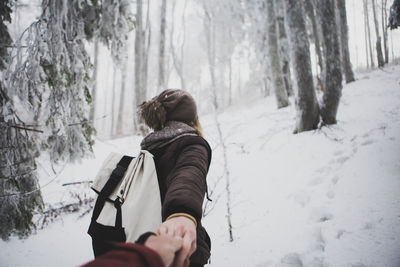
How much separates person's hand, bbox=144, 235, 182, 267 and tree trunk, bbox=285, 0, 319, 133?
4704 mm

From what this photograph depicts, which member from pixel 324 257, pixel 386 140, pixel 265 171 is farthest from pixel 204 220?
pixel 386 140

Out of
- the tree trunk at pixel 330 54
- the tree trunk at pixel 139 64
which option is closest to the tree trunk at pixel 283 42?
the tree trunk at pixel 330 54

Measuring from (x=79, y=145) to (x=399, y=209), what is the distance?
4558 millimetres

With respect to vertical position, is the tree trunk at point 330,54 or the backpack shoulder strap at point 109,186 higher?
the tree trunk at point 330,54

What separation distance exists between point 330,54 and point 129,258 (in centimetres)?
538

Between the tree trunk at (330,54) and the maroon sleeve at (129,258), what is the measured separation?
505 centimetres

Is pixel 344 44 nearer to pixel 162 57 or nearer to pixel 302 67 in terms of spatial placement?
pixel 302 67

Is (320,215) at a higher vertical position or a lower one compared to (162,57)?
lower

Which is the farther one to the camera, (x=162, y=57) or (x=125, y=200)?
(x=162, y=57)

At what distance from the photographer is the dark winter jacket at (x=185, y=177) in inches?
36.0

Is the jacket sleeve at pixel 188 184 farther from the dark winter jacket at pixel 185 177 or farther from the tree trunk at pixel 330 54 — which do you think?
Result: the tree trunk at pixel 330 54

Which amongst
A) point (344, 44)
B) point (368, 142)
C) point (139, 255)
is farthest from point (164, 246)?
point (344, 44)

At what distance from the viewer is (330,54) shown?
438 centimetres

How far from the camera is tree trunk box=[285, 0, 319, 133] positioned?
448 cm
